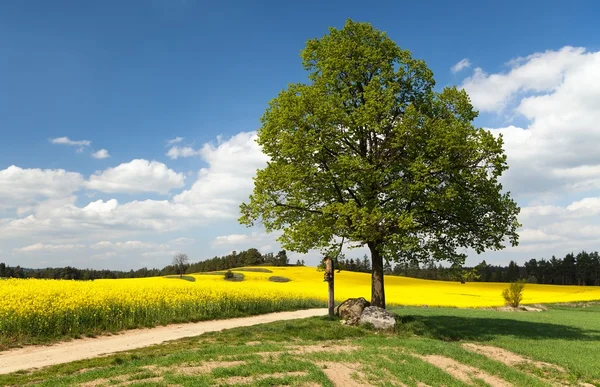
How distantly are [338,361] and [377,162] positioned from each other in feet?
38.3

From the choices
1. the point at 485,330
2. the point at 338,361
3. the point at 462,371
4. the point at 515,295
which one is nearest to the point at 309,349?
the point at 338,361

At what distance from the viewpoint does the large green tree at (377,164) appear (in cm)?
2023

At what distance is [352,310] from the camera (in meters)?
22.5

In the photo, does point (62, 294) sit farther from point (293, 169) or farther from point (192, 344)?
point (293, 169)

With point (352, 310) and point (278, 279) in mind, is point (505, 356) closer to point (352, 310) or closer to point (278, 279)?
point (352, 310)

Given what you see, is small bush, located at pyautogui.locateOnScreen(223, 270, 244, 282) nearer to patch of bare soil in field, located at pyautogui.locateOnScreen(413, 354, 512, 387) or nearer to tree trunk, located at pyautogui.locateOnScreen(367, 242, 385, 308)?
tree trunk, located at pyautogui.locateOnScreen(367, 242, 385, 308)

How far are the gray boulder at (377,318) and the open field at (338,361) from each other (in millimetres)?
559

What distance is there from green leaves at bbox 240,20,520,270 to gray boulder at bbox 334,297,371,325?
10.9ft

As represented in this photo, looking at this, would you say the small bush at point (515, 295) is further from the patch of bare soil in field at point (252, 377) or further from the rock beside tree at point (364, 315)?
the patch of bare soil in field at point (252, 377)

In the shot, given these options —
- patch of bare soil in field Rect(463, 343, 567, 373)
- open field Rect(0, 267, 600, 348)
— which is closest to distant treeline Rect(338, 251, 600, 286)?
open field Rect(0, 267, 600, 348)

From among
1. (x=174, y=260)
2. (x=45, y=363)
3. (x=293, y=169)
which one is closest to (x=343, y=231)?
(x=293, y=169)

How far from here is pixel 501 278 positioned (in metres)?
123

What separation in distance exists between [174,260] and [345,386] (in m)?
90.6

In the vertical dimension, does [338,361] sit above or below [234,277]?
above
